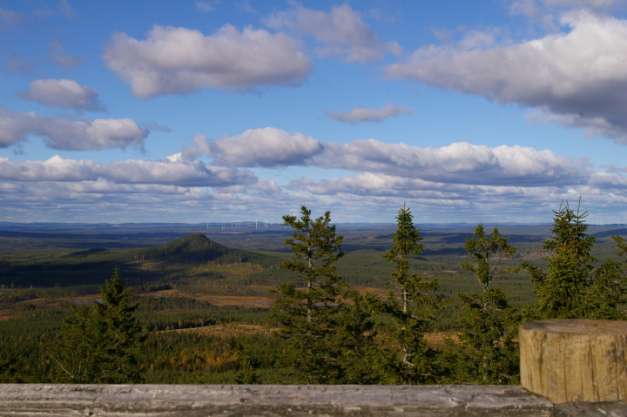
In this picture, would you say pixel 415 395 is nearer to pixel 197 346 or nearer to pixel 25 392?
pixel 25 392

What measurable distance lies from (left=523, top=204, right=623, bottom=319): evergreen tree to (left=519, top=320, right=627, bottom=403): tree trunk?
17204 mm

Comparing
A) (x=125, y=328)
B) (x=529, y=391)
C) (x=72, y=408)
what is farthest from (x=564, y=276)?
(x=125, y=328)

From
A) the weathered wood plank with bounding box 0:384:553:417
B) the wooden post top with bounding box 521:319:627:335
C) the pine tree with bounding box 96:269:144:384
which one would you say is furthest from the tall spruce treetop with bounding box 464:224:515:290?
the pine tree with bounding box 96:269:144:384

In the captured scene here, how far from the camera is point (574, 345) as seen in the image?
9.82 ft

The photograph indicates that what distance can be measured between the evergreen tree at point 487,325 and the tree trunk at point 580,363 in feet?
83.1

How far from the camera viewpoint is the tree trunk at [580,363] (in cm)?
297

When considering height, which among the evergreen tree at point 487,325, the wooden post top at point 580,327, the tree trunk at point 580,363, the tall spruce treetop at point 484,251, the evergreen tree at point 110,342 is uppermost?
the wooden post top at point 580,327

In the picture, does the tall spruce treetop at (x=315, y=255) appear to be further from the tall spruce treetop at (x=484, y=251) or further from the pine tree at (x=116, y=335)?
the pine tree at (x=116, y=335)

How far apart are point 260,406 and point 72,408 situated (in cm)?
108

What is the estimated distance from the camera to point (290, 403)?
120 inches

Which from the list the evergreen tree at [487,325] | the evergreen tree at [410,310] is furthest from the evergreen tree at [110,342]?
the evergreen tree at [487,325]

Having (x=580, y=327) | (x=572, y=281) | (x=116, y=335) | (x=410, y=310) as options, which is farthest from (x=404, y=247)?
(x=116, y=335)

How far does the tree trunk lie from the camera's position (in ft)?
9.76

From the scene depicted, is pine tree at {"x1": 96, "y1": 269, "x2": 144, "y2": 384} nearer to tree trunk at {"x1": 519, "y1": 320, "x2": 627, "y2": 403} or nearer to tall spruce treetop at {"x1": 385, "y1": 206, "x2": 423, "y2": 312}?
tall spruce treetop at {"x1": 385, "y1": 206, "x2": 423, "y2": 312}
